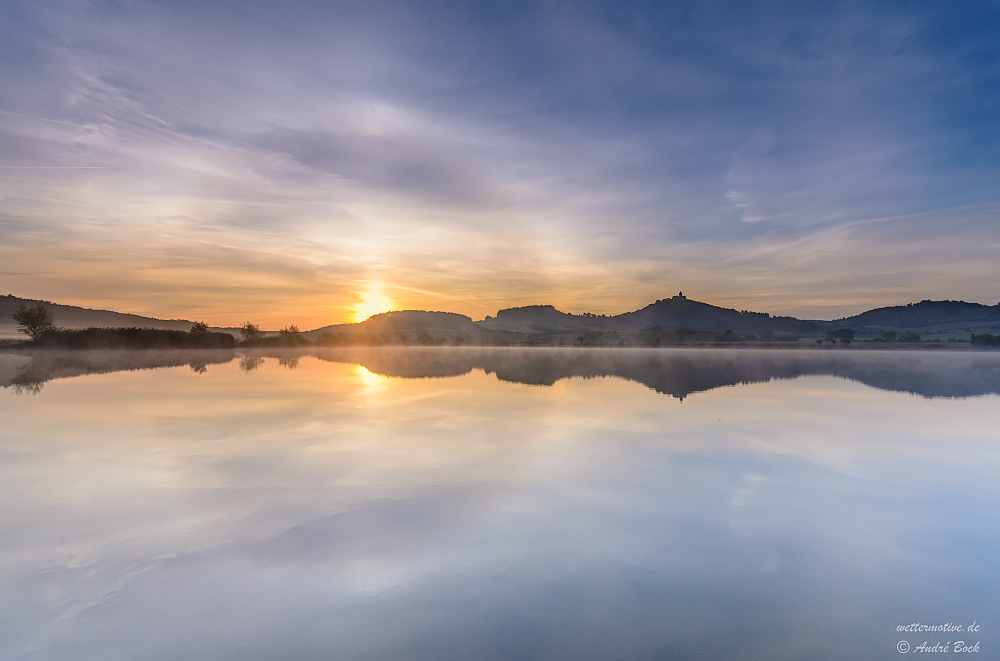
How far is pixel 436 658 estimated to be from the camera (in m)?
5.26

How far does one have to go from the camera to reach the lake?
5727 mm

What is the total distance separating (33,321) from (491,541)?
121 m

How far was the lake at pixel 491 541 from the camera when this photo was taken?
5727mm

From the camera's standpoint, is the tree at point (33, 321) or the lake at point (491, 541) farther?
the tree at point (33, 321)

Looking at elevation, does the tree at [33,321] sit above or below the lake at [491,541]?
above

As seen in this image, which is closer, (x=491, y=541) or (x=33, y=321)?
(x=491, y=541)

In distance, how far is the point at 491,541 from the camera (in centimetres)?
817

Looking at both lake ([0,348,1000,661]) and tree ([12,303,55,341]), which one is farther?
tree ([12,303,55,341])

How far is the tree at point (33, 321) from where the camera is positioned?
87312 mm

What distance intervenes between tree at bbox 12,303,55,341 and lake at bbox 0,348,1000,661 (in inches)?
3905

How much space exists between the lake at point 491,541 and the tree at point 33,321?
325 feet

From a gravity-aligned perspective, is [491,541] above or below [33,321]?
below

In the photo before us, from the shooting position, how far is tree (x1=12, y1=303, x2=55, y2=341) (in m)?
87.3

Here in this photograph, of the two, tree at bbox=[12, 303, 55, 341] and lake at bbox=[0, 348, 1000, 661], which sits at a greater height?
tree at bbox=[12, 303, 55, 341]
